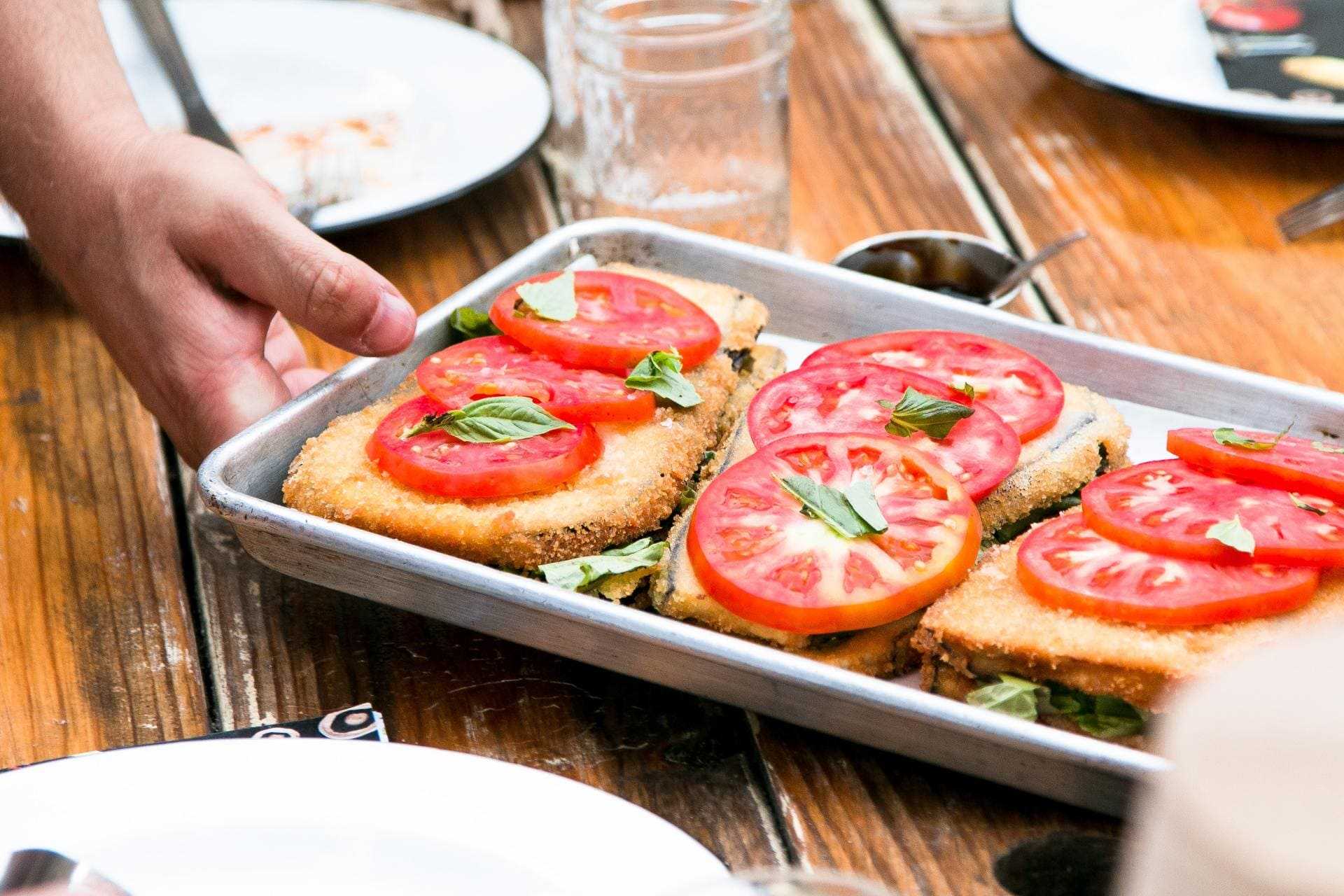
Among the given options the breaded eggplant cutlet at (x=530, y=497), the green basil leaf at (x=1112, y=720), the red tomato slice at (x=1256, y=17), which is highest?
the red tomato slice at (x=1256, y=17)

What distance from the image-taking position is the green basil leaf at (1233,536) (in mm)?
1508

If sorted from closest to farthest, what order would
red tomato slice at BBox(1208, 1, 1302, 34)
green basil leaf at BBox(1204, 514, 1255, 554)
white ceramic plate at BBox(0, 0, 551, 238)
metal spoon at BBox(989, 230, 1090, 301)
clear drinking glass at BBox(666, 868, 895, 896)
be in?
clear drinking glass at BBox(666, 868, 895, 896) → green basil leaf at BBox(1204, 514, 1255, 554) → metal spoon at BBox(989, 230, 1090, 301) → white ceramic plate at BBox(0, 0, 551, 238) → red tomato slice at BBox(1208, 1, 1302, 34)

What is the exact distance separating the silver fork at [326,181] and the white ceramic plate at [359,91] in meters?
0.02

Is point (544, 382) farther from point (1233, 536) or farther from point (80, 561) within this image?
point (1233, 536)

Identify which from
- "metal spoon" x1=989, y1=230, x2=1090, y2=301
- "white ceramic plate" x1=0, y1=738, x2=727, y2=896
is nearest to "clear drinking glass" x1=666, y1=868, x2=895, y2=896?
"white ceramic plate" x1=0, y1=738, x2=727, y2=896

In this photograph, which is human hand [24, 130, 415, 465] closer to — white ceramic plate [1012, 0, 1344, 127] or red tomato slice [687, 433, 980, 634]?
red tomato slice [687, 433, 980, 634]

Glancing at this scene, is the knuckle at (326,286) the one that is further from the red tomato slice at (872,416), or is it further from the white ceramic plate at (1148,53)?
the white ceramic plate at (1148,53)

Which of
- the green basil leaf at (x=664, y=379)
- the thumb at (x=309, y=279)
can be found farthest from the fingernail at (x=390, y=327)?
the green basil leaf at (x=664, y=379)

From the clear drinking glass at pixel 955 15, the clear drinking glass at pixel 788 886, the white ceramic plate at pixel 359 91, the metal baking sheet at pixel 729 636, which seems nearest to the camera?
the clear drinking glass at pixel 788 886

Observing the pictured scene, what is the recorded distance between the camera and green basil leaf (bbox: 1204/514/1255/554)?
1.51 metres

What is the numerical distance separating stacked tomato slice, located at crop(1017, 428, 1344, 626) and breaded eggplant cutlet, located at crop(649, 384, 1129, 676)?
12 cm

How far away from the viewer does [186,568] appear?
2047 millimetres

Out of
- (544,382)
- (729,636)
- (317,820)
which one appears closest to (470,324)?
(544,382)

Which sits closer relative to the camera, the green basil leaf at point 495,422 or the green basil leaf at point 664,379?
the green basil leaf at point 495,422
